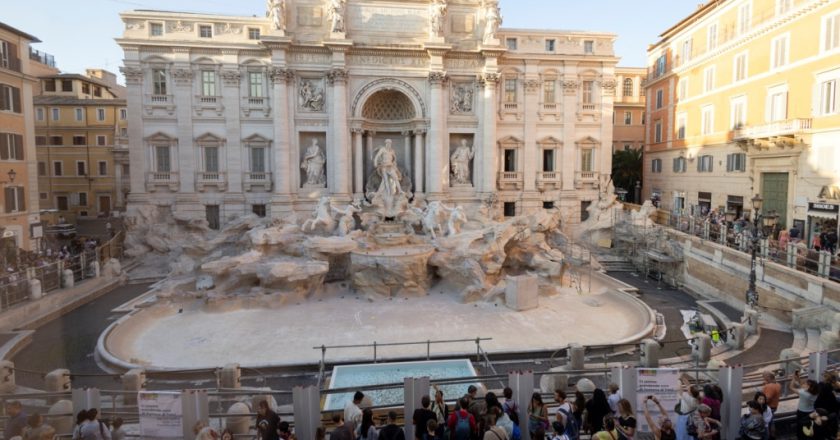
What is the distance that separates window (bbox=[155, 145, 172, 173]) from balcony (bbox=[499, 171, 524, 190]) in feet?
70.0

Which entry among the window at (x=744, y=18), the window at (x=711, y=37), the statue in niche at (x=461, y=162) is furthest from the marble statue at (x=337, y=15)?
the window at (x=711, y=37)

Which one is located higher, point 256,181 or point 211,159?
point 211,159

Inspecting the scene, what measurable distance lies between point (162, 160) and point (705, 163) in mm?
34723

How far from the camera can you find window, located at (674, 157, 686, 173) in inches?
1368

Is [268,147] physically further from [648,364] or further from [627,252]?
[648,364]

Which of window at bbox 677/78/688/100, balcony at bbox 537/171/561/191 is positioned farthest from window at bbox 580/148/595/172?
window at bbox 677/78/688/100

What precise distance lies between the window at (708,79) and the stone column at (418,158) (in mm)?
18518

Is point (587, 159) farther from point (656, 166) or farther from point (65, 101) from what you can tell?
point (65, 101)

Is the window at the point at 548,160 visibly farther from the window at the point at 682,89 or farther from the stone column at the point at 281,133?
the stone column at the point at 281,133

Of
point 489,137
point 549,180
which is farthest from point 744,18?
point 489,137

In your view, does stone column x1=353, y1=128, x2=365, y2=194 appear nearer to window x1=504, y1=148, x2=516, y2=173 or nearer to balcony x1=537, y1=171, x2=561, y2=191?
window x1=504, y1=148, x2=516, y2=173

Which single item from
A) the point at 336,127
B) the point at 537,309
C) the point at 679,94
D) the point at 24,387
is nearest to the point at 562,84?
the point at 679,94

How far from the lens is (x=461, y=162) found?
1268 inches

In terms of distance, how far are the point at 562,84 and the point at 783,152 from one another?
13.7 meters
